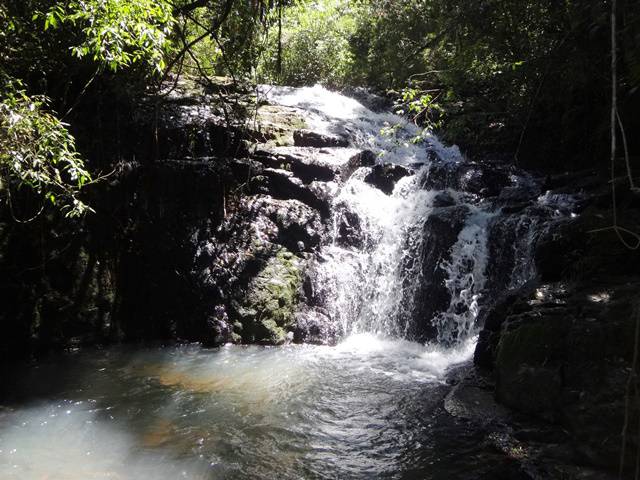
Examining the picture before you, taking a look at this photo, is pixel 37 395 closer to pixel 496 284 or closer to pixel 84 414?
pixel 84 414

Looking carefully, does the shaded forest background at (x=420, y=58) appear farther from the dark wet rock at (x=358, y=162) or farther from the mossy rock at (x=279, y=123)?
the dark wet rock at (x=358, y=162)

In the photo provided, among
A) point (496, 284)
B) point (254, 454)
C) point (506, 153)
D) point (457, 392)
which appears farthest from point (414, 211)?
point (254, 454)

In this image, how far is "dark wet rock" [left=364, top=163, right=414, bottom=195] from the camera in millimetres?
9688

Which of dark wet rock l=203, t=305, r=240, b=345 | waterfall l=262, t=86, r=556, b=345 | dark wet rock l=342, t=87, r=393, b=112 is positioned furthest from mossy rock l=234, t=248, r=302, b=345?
dark wet rock l=342, t=87, r=393, b=112

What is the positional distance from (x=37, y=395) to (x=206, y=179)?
426cm

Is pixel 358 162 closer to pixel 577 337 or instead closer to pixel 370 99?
pixel 370 99

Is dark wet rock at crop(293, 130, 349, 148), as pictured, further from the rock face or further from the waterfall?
the rock face

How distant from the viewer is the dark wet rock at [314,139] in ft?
32.2

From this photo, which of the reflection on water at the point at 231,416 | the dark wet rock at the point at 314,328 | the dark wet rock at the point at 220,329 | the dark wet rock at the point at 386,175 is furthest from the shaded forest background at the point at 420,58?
the dark wet rock at the point at 314,328

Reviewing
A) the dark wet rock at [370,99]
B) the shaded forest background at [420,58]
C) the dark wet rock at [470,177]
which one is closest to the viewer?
the shaded forest background at [420,58]

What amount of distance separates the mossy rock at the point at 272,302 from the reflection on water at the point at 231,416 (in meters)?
0.52

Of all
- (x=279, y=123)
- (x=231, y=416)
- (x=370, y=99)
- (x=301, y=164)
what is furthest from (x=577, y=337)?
(x=370, y=99)

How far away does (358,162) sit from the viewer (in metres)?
9.87

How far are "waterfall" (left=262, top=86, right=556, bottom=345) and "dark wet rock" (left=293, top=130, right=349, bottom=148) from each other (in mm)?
294
